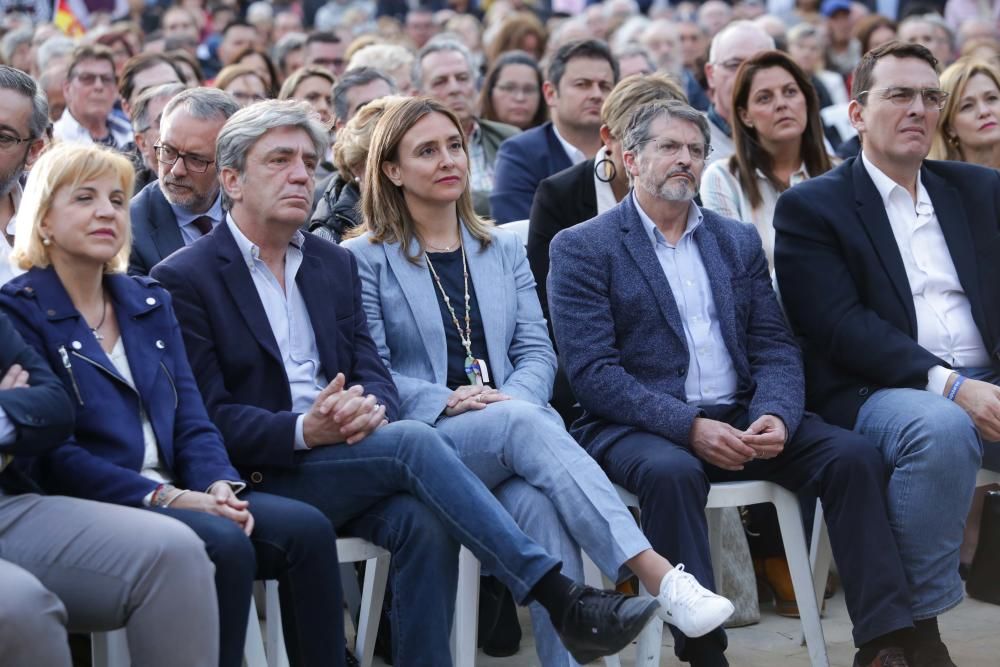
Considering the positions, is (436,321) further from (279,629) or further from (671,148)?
(279,629)

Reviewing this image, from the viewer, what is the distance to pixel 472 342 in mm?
4207

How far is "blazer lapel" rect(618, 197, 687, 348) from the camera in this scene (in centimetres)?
414

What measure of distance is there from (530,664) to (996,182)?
2.08m

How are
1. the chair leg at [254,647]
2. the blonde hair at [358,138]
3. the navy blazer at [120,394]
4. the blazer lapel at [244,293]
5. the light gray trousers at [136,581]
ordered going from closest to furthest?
the light gray trousers at [136,581], the navy blazer at [120,394], the chair leg at [254,647], the blazer lapel at [244,293], the blonde hair at [358,138]

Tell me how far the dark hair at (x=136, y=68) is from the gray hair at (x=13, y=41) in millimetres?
3417

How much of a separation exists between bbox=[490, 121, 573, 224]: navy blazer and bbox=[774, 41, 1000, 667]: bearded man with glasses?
1.60 metres

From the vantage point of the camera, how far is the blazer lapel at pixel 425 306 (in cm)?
413

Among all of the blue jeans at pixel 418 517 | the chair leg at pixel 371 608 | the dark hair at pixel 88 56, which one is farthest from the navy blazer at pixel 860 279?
the dark hair at pixel 88 56

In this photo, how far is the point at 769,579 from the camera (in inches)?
184

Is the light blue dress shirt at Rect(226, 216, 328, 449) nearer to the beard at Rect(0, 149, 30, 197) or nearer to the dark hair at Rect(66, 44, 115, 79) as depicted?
the beard at Rect(0, 149, 30, 197)

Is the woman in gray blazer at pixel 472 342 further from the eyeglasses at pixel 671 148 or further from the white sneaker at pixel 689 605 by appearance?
the eyeglasses at pixel 671 148

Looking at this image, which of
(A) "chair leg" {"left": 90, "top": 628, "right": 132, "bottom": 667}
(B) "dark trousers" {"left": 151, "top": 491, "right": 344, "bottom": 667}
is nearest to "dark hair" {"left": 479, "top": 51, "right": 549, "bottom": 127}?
(B) "dark trousers" {"left": 151, "top": 491, "right": 344, "bottom": 667}

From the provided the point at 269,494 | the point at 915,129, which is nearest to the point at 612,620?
the point at 269,494

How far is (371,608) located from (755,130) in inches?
98.5
